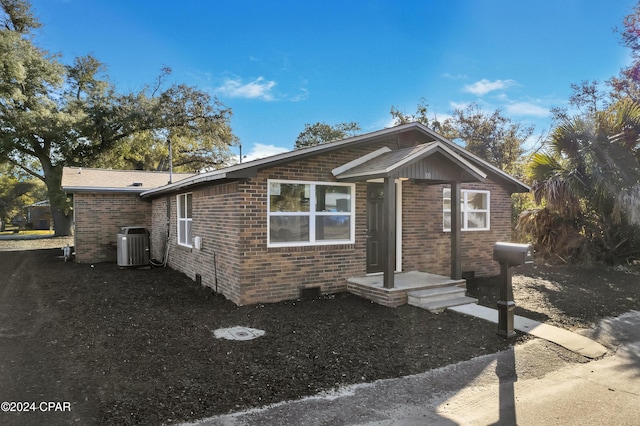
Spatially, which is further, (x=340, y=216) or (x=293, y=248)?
(x=340, y=216)

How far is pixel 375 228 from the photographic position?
8688 mm

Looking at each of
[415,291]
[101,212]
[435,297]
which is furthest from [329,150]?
[101,212]

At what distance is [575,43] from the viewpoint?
Result: 1303 centimetres

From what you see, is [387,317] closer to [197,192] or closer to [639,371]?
[639,371]

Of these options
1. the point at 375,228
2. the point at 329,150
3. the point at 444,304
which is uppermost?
the point at 329,150

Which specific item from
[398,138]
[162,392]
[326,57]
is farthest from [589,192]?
[162,392]

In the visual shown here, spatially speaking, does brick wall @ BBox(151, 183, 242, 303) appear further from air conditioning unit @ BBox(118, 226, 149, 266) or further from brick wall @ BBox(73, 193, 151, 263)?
brick wall @ BBox(73, 193, 151, 263)

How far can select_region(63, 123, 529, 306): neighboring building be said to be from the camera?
23.5 feet

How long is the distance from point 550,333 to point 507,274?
1.15m

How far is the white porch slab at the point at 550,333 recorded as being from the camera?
5.12 meters

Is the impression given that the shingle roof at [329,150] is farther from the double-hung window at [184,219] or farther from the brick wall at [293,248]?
the double-hung window at [184,219]

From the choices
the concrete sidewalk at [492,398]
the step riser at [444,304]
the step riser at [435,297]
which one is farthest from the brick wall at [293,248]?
the concrete sidewalk at [492,398]

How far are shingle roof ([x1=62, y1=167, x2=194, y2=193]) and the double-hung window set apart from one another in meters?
4.06

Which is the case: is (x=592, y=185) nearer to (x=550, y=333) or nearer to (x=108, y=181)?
(x=550, y=333)
